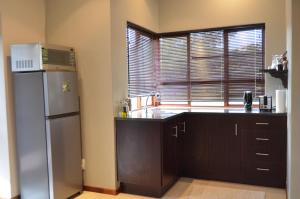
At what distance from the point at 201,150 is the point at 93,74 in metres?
1.87

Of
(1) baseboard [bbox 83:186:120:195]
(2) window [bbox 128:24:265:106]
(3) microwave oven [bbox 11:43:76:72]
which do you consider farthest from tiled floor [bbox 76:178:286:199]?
(3) microwave oven [bbox 11:43:76:72]

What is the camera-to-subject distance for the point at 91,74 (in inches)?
141

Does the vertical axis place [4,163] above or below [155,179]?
above

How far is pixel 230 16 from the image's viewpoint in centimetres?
447

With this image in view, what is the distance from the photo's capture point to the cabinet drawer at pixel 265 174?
367cm

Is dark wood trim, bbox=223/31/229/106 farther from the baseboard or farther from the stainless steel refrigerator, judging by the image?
the stainless steel refrigerator

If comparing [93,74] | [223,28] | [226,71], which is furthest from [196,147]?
[223,28]

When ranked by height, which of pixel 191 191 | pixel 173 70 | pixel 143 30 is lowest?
pixel 191 191

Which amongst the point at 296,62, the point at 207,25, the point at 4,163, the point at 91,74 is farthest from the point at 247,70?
the point at 4,163

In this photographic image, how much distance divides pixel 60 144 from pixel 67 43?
136 centimetres

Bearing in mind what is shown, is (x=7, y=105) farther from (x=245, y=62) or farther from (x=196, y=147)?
(x=245, y=62)

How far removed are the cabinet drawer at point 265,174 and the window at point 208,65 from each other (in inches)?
46.6

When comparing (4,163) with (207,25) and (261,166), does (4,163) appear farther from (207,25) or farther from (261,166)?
(207,25)

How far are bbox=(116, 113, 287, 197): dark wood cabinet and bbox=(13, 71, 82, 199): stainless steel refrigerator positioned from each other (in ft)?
2.22
